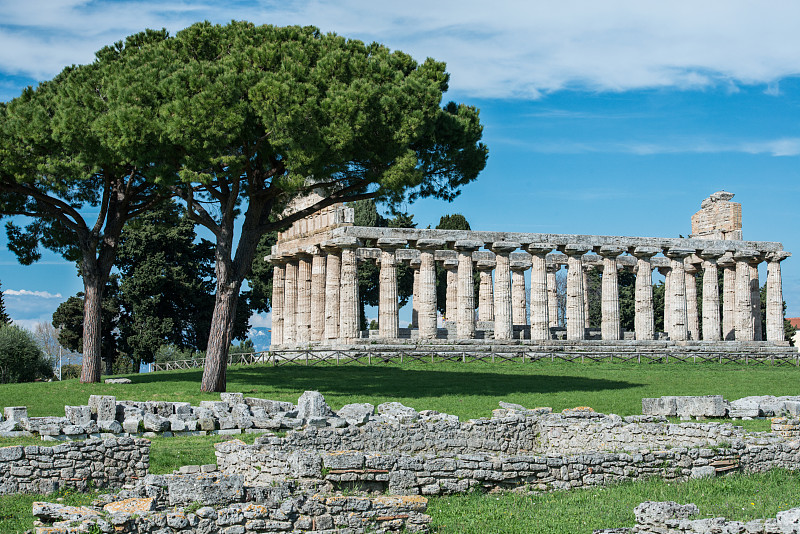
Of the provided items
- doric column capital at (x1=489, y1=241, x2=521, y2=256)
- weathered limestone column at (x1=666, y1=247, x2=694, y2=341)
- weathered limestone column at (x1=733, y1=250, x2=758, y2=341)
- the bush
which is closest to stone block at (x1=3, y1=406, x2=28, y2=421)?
the bush

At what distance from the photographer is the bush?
1880 inches

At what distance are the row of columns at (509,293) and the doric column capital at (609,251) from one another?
0.19 ft

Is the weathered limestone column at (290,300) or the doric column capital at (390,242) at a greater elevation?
the doric column capital at (390,242)

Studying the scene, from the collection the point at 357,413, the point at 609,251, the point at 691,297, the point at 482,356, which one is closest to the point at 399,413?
the point at 357,413

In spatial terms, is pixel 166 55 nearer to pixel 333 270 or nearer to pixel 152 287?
pixel 333 270

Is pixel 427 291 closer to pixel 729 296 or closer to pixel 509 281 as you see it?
pixel 509 281

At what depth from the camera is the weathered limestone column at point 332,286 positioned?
50062 millimetres

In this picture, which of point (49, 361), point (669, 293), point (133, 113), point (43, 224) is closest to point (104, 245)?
point (43, 224)

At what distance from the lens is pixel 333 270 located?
50.3 m

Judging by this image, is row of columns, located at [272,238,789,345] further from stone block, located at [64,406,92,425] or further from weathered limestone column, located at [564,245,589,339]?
stone block, located at [64,406,92,425]

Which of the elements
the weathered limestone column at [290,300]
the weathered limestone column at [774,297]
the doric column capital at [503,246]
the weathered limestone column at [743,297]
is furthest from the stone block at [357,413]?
the weathered limestone column at [774,297]

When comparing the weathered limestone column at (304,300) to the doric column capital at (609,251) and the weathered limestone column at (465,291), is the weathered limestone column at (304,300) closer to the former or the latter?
the weathered limestone column at (465,291)

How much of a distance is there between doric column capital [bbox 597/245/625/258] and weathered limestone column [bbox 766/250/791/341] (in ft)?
37.3

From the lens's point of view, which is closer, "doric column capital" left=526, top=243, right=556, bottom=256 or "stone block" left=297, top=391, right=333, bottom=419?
"stone block" left=297, top=391, right=333, bottom=419
